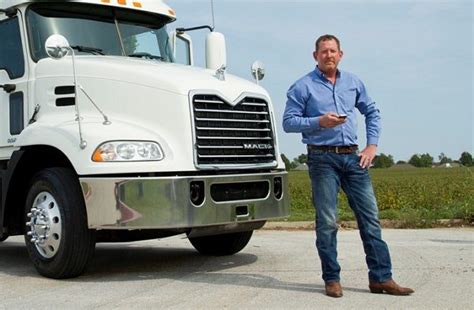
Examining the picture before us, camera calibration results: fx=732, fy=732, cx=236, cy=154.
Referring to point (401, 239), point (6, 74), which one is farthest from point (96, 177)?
point (401, 239)

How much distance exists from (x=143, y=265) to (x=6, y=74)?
2.50m

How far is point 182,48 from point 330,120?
4009mm

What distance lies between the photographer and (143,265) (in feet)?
25.9

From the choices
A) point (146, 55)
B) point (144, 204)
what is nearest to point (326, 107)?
point (144, 204)

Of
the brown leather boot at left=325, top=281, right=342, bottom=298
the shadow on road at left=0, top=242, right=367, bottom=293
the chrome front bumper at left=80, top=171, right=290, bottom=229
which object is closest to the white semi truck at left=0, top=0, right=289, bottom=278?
the chrome front bumper at left=80, top=171, right=290, bottom=229

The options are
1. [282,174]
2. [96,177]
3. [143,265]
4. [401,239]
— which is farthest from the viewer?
[401,239]

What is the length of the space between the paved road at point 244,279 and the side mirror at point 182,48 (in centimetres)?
238

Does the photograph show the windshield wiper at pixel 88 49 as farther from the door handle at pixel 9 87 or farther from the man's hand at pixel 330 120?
the man's hand at pixel 330 120

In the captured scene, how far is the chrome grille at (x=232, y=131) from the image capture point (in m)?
6.81

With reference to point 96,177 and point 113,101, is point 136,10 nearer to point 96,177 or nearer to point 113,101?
point 113,101

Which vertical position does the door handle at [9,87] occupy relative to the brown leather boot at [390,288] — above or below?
above

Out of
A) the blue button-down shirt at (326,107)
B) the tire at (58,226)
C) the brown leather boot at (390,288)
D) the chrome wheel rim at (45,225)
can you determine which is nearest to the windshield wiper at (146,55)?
the tire at (58,226)

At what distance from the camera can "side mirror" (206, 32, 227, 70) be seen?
8.70 m

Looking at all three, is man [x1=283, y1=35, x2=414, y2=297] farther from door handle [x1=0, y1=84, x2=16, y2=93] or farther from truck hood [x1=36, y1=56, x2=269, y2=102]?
door handle [x1=0, y1=84, x2=16, y2=93]
